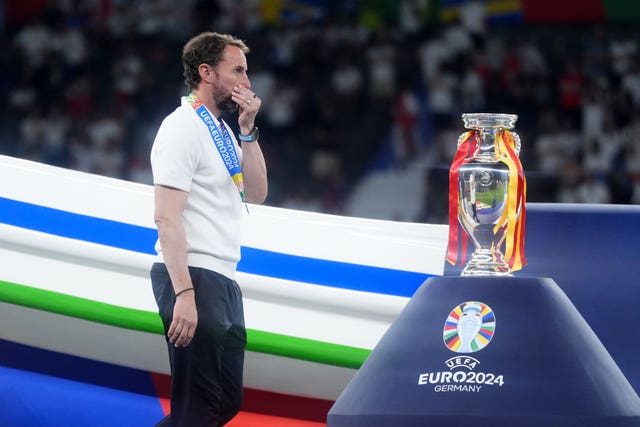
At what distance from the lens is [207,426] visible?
250 cm

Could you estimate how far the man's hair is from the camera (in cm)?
259

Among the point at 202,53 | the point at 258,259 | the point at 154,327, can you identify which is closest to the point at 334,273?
the point at 258,259

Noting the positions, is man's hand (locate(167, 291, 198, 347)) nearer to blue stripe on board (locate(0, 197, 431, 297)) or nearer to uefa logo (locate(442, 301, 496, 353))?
uefa logo (locate(442, 301, 496, 353))

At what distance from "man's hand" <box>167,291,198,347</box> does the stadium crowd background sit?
176 inches

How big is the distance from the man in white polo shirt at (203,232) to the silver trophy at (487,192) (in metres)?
0.46

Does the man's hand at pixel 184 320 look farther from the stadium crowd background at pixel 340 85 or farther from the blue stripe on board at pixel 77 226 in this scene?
the stadium crowd background at pixel 340 85

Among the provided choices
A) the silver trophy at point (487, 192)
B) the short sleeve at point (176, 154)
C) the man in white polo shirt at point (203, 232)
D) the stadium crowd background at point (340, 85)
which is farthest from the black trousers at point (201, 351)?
the stadium crowd background at point (340, 85)

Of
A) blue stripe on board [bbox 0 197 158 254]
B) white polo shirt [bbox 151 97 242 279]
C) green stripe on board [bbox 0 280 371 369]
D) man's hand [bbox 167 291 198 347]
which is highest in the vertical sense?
white polo shirt [bbox 151 97 242 279]

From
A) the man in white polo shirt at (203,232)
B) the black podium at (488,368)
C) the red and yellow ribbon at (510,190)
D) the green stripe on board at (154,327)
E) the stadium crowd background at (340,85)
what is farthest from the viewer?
the stadium crowd background at (340,85)

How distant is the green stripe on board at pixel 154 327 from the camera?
3006 millimetres

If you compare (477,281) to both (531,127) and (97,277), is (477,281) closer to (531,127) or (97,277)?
(97,277)

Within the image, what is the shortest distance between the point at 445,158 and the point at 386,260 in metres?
4.42

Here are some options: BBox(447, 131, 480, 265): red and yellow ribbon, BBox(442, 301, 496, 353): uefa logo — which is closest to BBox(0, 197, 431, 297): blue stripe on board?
BBox(447, 131, 480, 265): red and yellow ribbon

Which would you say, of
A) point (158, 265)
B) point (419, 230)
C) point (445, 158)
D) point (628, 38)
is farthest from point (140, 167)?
point (158, 265)
